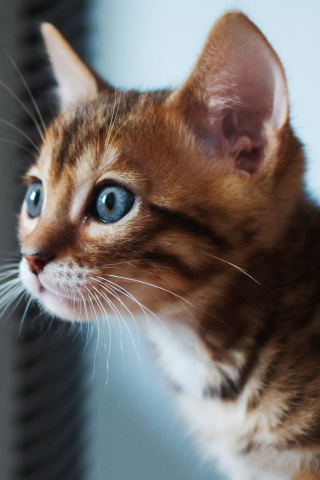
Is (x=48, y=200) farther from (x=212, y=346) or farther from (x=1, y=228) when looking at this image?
(x=1, y=228)

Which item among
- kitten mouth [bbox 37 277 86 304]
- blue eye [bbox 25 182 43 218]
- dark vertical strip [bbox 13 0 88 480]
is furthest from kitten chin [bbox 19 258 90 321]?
dark vertical strip [bbox 13 0 88 480]

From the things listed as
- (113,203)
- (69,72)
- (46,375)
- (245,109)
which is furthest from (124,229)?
(46,375)

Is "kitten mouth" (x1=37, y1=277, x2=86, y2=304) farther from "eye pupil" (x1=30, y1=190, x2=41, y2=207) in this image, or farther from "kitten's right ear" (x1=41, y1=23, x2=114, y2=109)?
"kitten's right ear" (x1=41, y1=23, x2=114, y2=109)

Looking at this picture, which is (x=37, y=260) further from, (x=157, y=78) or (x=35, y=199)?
(x=157, y=78)

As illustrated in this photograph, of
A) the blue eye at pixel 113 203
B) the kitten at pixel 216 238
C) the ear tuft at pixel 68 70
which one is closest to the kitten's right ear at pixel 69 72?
the ear tuft at pixel 68 70

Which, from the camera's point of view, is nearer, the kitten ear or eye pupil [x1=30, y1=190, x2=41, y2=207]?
the kitten ear

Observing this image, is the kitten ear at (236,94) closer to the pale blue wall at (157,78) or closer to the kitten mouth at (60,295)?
the pale blue wall at (157,78)
